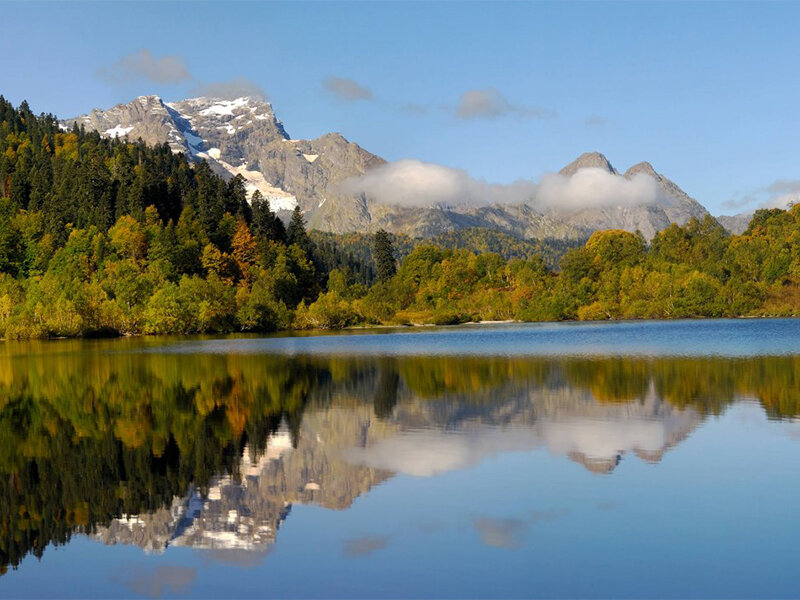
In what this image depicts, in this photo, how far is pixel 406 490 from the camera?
23734 mm

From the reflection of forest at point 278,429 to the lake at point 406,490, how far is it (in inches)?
5.2

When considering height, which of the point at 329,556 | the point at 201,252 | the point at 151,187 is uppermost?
the point at 151,187

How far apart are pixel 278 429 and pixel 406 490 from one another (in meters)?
11.6

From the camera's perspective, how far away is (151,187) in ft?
616

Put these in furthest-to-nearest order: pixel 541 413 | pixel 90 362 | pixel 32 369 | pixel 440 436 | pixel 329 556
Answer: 1. pixel 90 362
2. pixel 32 369
3. pixel 541 413
4. pixel 440 436
5. pixel 329 556

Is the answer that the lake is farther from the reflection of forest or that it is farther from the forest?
the forest

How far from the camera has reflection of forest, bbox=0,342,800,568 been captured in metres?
21.9

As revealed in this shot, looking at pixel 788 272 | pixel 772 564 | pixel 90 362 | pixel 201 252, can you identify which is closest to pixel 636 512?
pixel 772 564

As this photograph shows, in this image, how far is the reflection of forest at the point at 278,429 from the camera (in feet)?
71.7

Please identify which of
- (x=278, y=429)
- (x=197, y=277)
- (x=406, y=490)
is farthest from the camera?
(x=197, y=277)

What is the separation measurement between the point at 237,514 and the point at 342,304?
143m

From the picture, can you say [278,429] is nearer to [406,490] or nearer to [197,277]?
[406,490]

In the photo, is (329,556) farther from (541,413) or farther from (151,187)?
(151,187)

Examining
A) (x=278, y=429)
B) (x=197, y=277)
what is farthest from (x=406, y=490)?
(x=197, y=277)
